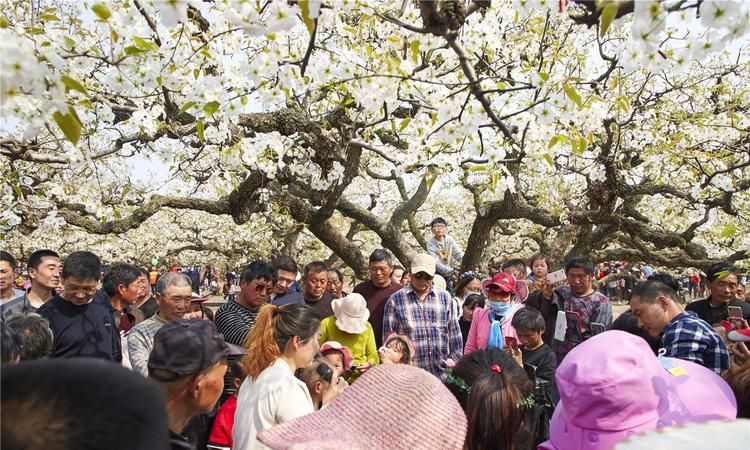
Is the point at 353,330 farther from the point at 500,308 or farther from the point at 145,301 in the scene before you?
the point at 145,301

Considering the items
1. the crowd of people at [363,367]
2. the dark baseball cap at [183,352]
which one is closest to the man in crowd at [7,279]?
the crowd of people at [363,367]

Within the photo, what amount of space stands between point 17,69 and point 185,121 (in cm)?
505

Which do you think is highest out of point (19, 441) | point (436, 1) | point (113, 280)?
point (436, 1)

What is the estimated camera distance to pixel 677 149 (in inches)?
288

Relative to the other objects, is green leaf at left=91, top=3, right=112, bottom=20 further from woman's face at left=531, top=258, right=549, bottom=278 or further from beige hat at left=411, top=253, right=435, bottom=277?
woman's face at left=531, top=258, right=549, bottom=278

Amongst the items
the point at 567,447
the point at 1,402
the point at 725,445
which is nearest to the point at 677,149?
the point at 567,447

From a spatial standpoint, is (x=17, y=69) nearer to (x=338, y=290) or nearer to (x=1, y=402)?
(x=1, y=402)

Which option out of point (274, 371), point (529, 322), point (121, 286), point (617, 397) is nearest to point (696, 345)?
point (529, 322)

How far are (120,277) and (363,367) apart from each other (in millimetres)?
2230

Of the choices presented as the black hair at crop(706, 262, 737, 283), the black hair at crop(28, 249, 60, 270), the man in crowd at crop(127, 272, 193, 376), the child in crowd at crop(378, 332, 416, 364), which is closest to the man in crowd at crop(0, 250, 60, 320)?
the black hair at crop(28, 249, 60, 270)

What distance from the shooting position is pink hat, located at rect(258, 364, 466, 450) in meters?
1.35

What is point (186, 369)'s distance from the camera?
6.89 ft

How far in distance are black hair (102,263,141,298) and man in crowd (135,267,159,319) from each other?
14cm

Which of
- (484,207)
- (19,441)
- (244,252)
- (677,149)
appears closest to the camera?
(19,441)
